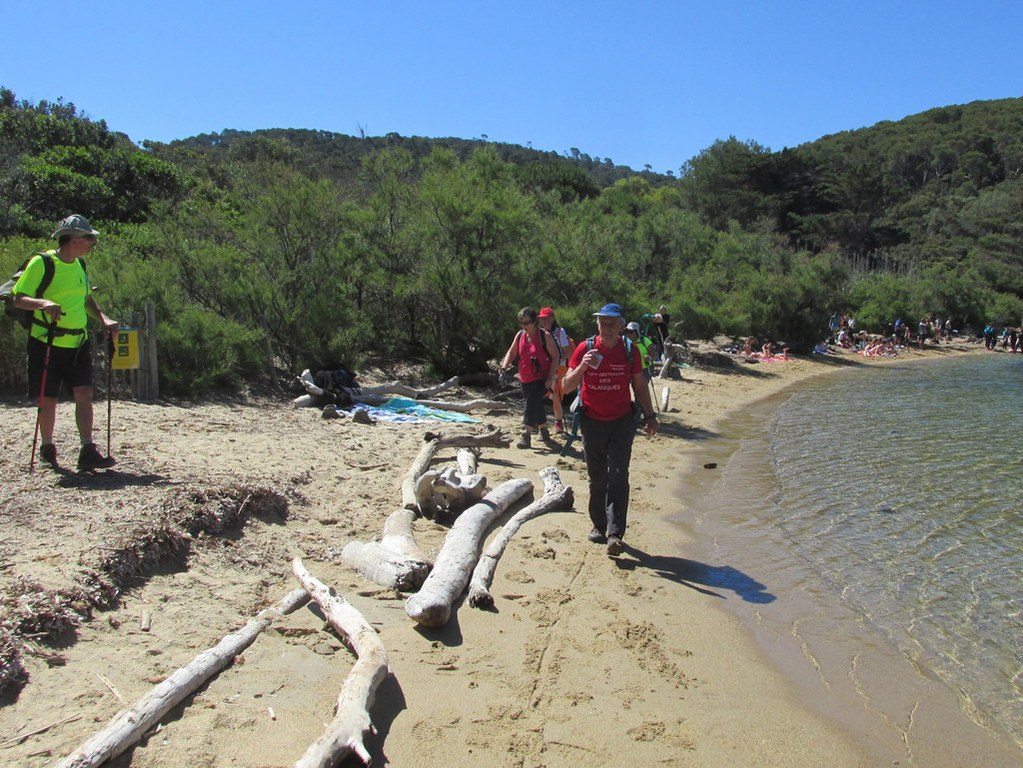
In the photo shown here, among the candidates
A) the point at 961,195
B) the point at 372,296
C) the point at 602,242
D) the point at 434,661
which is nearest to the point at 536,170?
the point at 602,242

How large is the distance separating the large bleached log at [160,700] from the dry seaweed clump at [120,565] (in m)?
0.61

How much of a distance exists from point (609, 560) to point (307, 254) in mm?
9471

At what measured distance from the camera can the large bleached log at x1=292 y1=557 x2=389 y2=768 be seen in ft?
10.4

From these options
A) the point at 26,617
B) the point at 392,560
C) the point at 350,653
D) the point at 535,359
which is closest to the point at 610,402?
the point at 392,560

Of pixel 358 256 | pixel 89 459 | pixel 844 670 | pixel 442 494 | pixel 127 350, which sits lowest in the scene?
pixel 844 670

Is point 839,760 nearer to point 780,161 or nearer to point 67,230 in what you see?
point 67,230

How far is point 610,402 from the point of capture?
6.38 m

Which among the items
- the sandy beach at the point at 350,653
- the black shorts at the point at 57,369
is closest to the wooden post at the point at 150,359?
the sandy beach at the point at 350,653

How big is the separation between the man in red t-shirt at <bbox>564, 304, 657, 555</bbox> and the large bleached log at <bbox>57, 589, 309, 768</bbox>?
2.95 m

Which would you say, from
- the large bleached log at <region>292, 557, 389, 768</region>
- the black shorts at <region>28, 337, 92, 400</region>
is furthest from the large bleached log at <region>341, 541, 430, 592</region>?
the black shorts at <region>28, 337, 92, 400</region>

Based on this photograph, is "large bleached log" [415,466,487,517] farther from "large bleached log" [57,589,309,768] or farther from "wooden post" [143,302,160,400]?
"wooden post" [143,302,160,400]

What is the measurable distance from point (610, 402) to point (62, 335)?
425cm

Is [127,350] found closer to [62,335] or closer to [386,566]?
[62,335]

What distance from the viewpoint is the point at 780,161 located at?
68438mm
